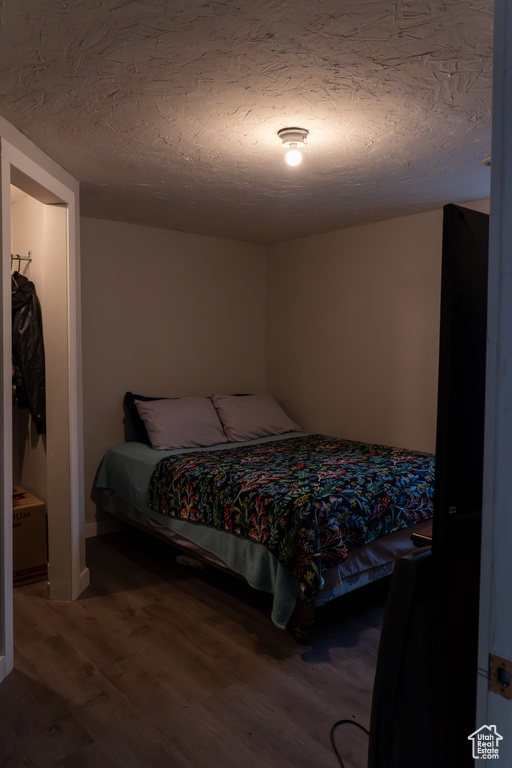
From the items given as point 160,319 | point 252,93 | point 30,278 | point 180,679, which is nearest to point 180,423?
point 160,319

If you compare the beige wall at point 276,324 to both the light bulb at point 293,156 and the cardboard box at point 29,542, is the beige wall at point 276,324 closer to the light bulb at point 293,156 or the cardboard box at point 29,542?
the cardboard box at point 29,542

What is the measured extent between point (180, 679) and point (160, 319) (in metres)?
2.90

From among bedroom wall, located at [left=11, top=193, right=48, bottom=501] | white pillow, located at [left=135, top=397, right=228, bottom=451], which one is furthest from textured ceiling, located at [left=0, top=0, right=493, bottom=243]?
white pillow, located at [left=135, top=397, right=228, bottom=451]

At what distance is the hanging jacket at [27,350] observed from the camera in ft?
11.5

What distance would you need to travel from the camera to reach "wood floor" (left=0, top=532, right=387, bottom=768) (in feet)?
6.38

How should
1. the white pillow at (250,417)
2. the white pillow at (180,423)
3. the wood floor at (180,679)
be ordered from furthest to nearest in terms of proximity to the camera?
the white pillow at (250,417) < the white pillow at (180,423) < the wood floor at (180,679)

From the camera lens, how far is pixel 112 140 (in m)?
2.60

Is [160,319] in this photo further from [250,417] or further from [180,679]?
[180,679]

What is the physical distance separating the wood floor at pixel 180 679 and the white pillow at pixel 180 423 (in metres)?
1.03

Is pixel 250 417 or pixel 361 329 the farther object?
pixel 250 417

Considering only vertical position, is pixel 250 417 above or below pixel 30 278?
below

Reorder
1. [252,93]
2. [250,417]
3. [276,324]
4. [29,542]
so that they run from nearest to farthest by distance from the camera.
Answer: [252,93]
[29,542]
[250,417]
[276,324]

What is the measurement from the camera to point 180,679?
7.75 ft

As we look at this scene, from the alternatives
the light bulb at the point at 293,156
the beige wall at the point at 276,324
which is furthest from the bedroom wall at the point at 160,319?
the light bulb at the point at 293,156
